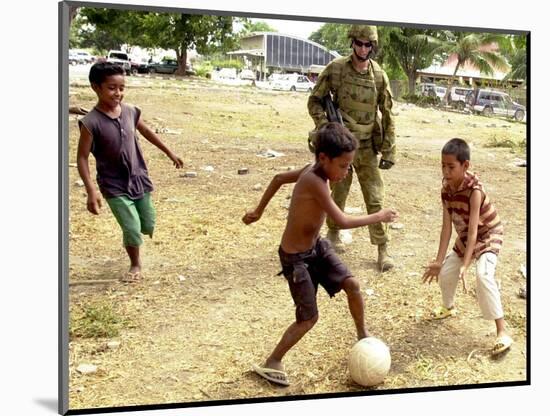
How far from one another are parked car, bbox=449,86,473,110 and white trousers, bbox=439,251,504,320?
3.46 feet

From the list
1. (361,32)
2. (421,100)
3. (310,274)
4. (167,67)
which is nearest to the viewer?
(310,274)

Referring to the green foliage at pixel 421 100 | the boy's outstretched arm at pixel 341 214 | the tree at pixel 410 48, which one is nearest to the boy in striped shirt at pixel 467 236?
the green foliage at pixel 421 100

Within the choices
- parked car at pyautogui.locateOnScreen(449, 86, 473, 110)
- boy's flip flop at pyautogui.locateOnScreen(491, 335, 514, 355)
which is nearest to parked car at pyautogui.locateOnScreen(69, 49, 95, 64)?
parked car at pyautogui.locateOnScreen(449, 86, 473, 110)

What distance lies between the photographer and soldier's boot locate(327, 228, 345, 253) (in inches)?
214

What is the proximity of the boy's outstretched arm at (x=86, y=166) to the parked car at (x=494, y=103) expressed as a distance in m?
2.68

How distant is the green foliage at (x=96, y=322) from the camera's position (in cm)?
471

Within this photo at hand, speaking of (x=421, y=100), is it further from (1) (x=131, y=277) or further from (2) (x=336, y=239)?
(1) (x=131, y=277)

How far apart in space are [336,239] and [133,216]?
1.38 metres

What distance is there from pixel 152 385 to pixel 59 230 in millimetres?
1028

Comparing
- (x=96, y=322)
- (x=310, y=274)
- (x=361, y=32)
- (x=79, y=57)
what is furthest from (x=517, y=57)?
(x=96, y=322)

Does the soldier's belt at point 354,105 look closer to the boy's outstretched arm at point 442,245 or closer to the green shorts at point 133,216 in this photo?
the boy's outstretched arm at point 442,245

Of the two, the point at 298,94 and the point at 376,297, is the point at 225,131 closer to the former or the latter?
the point at 298,94

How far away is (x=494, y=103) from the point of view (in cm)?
583

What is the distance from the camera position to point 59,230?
4.61m
